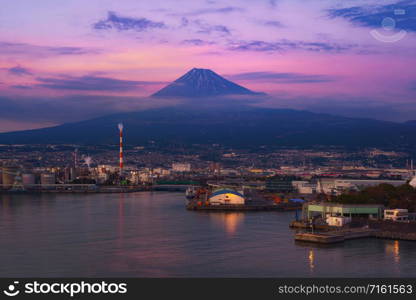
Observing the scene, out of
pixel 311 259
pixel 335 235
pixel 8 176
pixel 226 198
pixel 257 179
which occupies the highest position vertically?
pixel 8 176

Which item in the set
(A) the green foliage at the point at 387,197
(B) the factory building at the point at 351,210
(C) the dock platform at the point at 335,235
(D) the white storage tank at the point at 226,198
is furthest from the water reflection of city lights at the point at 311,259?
(D) the white storage tank at the point at 226,198

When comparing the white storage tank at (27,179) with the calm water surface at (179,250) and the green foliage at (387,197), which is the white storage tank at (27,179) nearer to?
the calm water surface at (179,250)

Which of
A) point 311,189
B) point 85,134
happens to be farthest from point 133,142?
point 311,189

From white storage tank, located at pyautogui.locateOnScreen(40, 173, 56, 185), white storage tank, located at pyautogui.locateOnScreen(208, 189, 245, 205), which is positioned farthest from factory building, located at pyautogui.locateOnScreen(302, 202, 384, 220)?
white storage tank, located at pyautogui.locateOnScreen(40, 173, 56, 185)

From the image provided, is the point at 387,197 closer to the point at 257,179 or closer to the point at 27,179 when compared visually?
the point at 257,179

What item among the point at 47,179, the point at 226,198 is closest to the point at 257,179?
the point at 47,179

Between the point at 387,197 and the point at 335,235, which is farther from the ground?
the point at 387,197

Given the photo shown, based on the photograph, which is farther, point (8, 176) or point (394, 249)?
point (8, 176)
